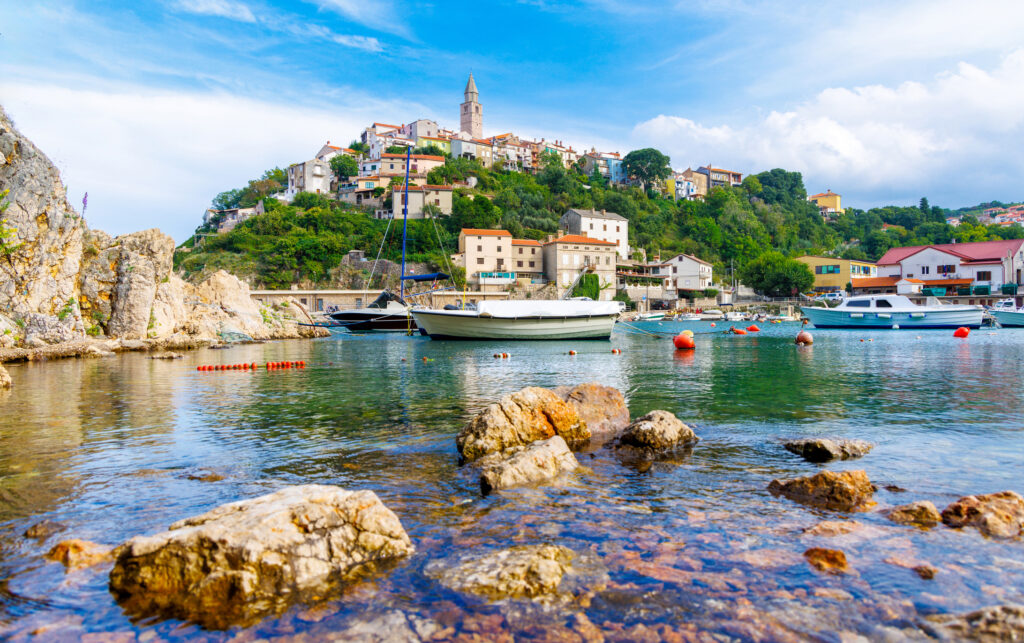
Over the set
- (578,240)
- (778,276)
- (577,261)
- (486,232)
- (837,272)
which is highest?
(486,232)

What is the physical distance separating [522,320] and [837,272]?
64780 millimetres

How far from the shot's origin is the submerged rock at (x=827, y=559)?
4.18m

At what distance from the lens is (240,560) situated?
3.77 m

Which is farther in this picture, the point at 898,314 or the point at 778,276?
the point at 778,276

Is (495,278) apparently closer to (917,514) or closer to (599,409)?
(599,409)

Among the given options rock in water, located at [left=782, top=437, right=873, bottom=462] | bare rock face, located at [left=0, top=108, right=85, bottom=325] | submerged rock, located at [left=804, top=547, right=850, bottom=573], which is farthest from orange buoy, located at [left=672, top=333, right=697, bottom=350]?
bare rock face, located at [left=0, top=108, right=85, bottom=325]

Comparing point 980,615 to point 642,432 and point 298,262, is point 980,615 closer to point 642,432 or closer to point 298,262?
point 642,432

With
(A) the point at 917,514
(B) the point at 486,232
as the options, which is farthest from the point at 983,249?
(A) the point at 917,514

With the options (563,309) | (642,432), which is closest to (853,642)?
(642,432)

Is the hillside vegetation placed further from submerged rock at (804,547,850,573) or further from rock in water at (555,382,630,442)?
submerged rock at (804,547,850,573)

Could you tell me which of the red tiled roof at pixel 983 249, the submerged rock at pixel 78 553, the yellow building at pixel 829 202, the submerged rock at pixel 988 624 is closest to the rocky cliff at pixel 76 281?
the submerged rock at pixel 78 553

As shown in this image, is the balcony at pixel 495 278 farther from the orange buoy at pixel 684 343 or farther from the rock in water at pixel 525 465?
the rock in water at pixel 525 465

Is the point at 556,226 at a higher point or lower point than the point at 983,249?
higher

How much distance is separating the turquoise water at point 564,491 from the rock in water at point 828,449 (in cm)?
22
